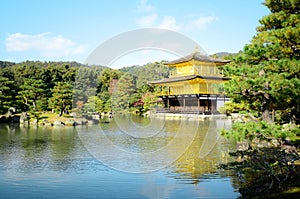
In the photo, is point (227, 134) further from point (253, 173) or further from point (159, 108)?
point (159, 108)

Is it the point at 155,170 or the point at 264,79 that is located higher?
the point at 264,79

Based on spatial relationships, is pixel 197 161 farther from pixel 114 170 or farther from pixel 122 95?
pixel 122 95

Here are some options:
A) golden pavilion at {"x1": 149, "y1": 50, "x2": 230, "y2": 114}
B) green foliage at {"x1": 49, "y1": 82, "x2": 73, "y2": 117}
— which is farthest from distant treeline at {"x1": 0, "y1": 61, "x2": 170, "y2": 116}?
golden pavilion at {"x1": 149, "y1": 50, "x2": 230, "y2": 114}

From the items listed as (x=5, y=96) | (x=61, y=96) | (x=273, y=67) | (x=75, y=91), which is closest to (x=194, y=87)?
(x=75, y=91)

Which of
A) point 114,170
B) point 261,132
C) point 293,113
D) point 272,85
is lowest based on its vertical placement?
point 114,170

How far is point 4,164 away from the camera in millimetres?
8242

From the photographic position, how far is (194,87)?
26.9m

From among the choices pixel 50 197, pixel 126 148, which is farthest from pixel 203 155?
pixel 50 197

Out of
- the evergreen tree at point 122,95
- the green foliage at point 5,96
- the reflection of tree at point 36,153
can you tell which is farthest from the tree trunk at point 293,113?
the evergreen tree at point 122,95

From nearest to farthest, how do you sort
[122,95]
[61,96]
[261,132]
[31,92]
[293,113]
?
[261,132] < [293,113] < [61,96] < [31,92] < [122,95]

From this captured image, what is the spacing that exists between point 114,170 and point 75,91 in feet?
50.4

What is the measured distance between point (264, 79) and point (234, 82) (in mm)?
493

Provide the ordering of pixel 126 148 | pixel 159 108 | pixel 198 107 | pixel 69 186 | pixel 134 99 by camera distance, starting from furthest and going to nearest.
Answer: pixel 134 99, pixel 159 108, pixel 198 107, pixel 126 148, pixel 69 186

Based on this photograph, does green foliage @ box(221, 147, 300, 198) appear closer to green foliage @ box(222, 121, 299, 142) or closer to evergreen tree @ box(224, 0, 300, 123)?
green foliage @ box(222, 121, 299, 142)
